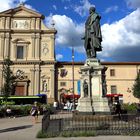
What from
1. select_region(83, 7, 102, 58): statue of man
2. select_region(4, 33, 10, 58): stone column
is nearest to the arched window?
select_region(4, 33, 10, 58): stone column

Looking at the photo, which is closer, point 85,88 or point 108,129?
point 108,129

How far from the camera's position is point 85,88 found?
17875 millimetres

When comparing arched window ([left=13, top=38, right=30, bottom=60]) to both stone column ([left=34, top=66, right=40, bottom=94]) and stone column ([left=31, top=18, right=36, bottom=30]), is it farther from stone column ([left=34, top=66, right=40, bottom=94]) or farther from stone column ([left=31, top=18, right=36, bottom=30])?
stone column ([left=34, top=66, right=40, bottom=94])

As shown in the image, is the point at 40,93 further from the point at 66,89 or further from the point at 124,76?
the point at 124,76

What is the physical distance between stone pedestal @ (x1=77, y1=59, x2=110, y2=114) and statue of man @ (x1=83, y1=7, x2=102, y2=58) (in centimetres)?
82

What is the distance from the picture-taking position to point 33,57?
59500 millimetres

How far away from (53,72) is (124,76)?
1534 centimetres

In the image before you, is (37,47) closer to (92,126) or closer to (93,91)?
(93,91)

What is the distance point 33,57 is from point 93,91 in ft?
140

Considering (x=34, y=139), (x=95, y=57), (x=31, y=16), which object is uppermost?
(x=31, y=16)

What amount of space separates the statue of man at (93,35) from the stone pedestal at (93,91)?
2.68 feet

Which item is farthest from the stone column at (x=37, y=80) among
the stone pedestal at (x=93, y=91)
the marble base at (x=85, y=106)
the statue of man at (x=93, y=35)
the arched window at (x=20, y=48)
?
the marble base at (x=85, y=106)

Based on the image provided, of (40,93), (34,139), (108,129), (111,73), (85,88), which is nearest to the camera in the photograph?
(34,139)

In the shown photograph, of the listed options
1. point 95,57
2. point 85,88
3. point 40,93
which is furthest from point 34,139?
point 40,93
